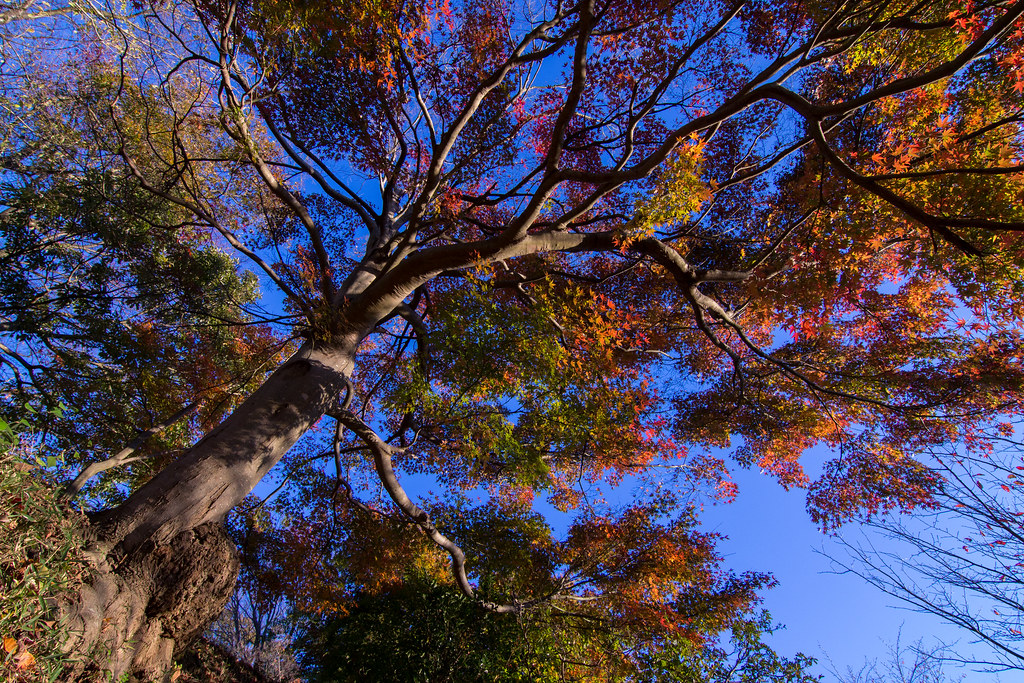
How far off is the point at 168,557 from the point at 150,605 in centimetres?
29

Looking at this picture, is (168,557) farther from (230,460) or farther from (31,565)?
(31,565)

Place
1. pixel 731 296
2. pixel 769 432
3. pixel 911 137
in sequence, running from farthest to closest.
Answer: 1. pixel 731 296
2. pixel 769 432
3. pixel 911 137

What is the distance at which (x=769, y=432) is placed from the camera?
7355 millimetres

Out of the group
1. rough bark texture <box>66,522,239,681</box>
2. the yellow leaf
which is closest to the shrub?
the yellow leaf

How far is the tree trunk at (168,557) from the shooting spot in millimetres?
2396

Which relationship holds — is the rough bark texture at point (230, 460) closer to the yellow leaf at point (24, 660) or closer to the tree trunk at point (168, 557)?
the tree trunk at point (168, 557)

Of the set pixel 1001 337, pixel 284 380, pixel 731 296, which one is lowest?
pixel 284 380

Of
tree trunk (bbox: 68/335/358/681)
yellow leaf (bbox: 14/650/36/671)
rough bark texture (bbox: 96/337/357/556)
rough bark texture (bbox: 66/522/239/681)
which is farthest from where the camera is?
rough bark texture (bbox: 96/337/357/556)

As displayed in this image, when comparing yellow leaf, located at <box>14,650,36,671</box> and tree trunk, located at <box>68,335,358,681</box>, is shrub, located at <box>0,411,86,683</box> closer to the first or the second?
yellow leaf, located at <box>14,650,36,671</box>

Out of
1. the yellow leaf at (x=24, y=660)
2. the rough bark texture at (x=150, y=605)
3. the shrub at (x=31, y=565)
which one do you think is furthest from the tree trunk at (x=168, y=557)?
the yellow leaf at (x=24, y=660)

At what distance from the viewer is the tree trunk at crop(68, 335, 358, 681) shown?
2.40m

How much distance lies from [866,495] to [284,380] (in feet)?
28.7

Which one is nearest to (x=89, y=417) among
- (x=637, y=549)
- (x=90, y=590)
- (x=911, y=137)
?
(x=90, y=590)

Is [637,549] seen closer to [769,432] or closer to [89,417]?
[769,432]
